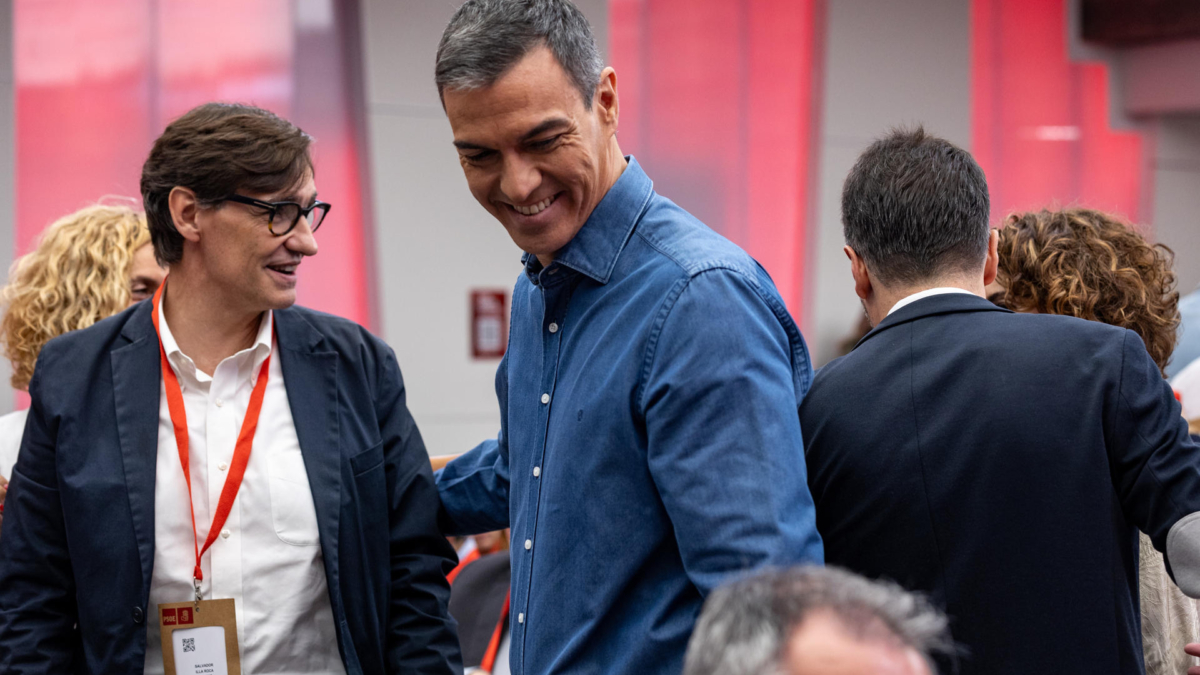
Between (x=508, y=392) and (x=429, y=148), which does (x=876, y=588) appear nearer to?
(x=508, y=392)

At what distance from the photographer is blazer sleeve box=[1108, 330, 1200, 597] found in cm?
131

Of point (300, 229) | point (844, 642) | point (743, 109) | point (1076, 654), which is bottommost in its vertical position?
point (1076, 654)

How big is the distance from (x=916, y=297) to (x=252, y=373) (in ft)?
3.74

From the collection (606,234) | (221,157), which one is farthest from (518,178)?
(221,157)

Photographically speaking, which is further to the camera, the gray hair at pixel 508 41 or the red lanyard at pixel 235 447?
the red lanyard at pixel 235 447

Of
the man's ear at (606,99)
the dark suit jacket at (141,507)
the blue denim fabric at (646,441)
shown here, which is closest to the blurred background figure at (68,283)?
the dark suit jacket at (141,507)

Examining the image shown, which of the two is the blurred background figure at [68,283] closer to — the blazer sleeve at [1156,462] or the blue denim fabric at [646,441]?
the blue denim fabric at [646,441]

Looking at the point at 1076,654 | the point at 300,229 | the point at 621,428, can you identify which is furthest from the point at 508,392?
the point at 1076,654

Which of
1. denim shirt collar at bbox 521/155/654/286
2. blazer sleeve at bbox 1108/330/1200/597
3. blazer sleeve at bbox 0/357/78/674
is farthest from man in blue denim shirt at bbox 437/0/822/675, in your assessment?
blazer sleeve at bbox 0/357/78/674

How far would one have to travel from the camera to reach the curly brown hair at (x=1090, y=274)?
182cm

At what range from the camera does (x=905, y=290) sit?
60.7 inches

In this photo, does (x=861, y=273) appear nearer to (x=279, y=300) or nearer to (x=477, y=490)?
(x=477, y=490)

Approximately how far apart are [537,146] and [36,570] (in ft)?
3.71

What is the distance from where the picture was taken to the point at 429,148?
4.47m
